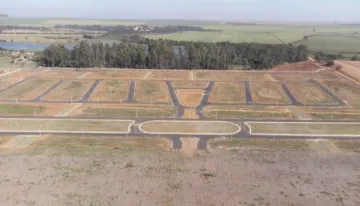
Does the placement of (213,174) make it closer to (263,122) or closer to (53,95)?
(263,122)

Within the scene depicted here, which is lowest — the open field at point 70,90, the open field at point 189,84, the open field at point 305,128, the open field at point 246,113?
the open field at point 305,128

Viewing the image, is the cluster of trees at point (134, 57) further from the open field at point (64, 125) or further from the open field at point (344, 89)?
the open field at point (64, 125)

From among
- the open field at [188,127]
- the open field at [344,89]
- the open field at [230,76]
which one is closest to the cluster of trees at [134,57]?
the open field at [230,76]

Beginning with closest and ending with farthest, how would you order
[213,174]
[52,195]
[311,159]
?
1. [52,195]
2. [213,174]
3. [311,159]

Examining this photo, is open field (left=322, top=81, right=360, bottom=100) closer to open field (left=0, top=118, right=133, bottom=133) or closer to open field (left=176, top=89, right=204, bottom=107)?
open field (left=176, top=89, right=204, bottom=107)

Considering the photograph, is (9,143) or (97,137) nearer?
(9,143)

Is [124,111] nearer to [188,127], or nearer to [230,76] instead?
[188,127]

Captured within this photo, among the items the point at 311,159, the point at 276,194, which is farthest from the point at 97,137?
the point at 311,159
